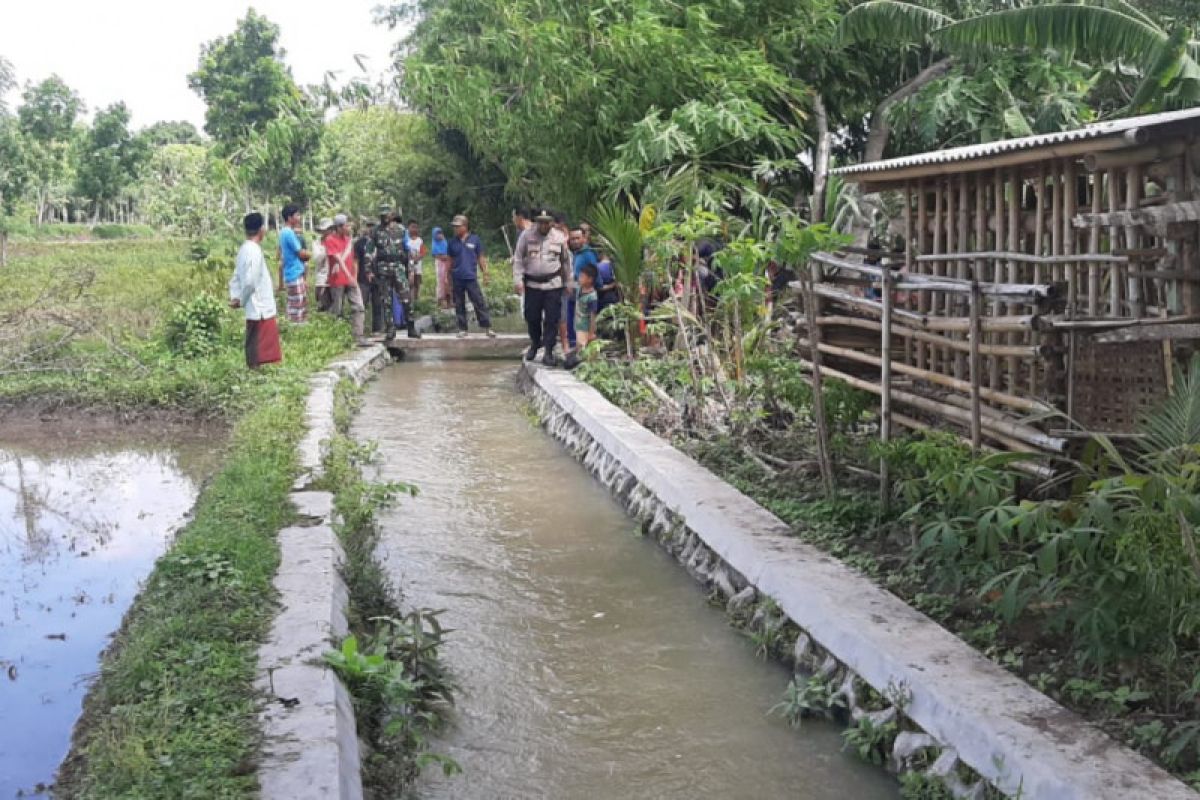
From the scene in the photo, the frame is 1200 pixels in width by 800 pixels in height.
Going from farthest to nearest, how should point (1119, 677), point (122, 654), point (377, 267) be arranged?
point (377, 267) < point (122, 654) < point (1119, 677)

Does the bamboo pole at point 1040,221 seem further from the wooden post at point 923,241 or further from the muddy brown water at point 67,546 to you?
the muddy brown water at point 67,546

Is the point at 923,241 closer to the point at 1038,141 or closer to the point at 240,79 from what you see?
the point at 1038,141

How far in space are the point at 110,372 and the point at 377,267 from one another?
4651 mm

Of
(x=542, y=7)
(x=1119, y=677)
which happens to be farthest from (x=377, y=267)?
(x=1119, y=677)

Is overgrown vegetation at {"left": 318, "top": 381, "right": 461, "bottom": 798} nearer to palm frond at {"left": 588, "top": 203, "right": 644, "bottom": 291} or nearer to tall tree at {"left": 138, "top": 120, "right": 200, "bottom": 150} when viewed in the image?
palm frond at {"left": 588, "top": 203, "right": 644, "bottom": 291}

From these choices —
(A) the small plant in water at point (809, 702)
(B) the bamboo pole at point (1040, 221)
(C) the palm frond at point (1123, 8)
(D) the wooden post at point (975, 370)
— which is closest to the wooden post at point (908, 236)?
(B) the bamboo pole at point (1040, 221)

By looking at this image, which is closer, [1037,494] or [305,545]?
[1037,494]

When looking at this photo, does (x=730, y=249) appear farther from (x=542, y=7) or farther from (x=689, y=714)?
(x=542, y=7)

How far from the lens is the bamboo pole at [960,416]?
5180 millimetres

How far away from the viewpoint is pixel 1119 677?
14.3 ft

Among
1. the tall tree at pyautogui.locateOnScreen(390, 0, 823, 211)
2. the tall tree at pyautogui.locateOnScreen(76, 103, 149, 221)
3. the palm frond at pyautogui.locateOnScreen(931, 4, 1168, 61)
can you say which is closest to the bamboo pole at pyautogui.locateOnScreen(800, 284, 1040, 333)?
the palm frond at pyautogui.locateOnScreen(931, 4, 1168, 61)

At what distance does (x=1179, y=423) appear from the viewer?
14.7 ft

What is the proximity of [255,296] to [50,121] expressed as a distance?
47.9m

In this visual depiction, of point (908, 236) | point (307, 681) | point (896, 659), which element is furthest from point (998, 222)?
point (307, 681)
